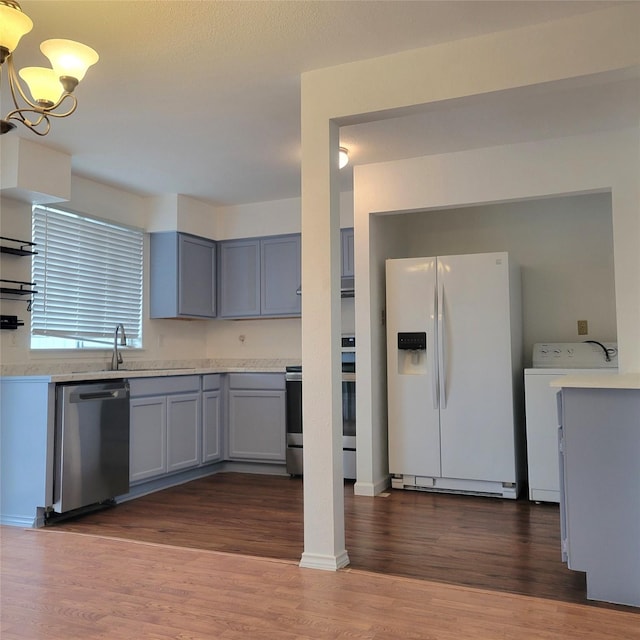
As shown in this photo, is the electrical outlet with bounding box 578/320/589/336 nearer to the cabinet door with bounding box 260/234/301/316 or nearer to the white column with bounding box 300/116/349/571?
the cabinet door with bounding box 260/234/301/316

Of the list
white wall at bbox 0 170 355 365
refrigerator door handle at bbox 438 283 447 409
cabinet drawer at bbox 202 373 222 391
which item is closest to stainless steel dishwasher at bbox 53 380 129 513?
white wall at bbox 0 170 355 365

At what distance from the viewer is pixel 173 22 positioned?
2.55 metres

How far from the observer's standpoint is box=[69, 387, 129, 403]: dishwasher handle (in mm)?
3807

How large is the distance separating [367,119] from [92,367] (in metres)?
2.97

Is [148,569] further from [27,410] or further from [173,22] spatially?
[173,22]

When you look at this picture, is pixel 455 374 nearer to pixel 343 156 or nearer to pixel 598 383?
pixel 343 156

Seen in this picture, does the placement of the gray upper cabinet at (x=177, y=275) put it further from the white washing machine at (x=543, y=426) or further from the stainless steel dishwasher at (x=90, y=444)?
the white washing machine at (x=543, y=426)

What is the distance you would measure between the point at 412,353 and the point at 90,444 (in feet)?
7.42

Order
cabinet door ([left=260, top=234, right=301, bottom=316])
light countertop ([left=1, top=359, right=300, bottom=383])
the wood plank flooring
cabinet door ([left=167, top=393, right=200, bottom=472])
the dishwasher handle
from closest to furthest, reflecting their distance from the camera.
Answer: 1. the wood plank flooring
2. the dishwasher handle
3. light countertop ([left=1, top=359, right=300, bottom=383])
4. cabinet door ([left=167, top=393, right=200, bottom=472])
5. cabinet door ([left=260, top=234, right=301, bottom=316])

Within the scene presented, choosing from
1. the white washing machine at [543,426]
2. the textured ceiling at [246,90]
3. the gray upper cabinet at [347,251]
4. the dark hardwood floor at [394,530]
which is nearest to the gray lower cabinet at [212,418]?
the dark hardwood floor at [394,530]

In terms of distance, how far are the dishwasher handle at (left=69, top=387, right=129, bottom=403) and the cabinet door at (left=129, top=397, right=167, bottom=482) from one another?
138mm

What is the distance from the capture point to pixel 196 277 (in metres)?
5.54

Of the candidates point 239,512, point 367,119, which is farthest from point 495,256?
point 239,512

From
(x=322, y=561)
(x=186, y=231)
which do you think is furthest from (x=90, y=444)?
(x=186, y=231)
